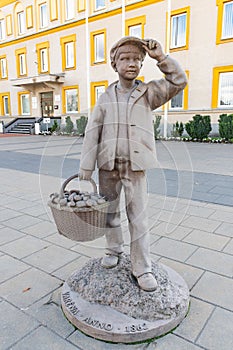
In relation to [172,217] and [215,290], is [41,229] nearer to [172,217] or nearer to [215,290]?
[172,217]

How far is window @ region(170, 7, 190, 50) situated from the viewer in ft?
46.2

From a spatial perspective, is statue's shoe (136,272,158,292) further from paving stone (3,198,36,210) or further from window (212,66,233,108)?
window (212,66,233,108)

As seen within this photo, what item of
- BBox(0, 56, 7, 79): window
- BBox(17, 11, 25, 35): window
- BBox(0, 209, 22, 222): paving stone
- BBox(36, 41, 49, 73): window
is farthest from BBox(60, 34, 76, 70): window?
BBox(0, 209, 22, 222): paving stone

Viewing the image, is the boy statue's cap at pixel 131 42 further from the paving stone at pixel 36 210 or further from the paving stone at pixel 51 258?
the paving stone at pixel 36 210

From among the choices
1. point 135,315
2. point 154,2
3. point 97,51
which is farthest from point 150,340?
point 97,51

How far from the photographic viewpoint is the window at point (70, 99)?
749 inches

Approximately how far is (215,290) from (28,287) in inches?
→ 57.9

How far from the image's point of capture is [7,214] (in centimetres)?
405

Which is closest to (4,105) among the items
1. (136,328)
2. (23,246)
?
(23,246)

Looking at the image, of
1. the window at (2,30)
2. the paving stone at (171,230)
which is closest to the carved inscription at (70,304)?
the paving stone at (171,230)

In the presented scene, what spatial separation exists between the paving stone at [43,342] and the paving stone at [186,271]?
1070 mm

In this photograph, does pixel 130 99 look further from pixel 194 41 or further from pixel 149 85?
pixel 194 41

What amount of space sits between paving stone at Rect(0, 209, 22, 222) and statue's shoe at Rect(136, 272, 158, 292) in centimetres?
243

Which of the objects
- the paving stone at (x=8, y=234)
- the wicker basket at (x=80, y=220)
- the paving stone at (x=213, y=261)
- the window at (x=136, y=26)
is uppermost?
the window at (x=136, y=26)
